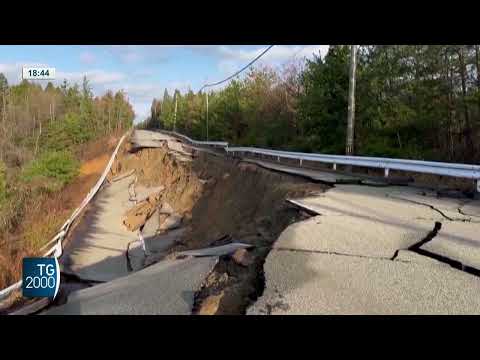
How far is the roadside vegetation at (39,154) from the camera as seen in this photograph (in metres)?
16.4

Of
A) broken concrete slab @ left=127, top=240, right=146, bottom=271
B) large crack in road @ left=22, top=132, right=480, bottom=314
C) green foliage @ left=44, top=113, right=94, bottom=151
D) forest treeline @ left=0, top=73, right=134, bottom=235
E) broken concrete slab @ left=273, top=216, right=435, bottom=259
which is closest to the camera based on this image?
large crack in road @ left=22, top=132, right=480, bottom=314

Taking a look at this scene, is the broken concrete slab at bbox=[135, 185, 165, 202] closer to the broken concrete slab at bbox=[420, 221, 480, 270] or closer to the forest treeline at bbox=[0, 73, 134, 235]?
the forest treeline at bbox=[0, 73, 134, 235]

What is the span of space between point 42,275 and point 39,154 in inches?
1690

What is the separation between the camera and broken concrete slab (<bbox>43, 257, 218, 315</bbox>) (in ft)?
11.7

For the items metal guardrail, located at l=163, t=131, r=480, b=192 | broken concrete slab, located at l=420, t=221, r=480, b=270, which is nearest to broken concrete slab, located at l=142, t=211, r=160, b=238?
metal guardrail, located at l=163, t=131, r=480, b=192

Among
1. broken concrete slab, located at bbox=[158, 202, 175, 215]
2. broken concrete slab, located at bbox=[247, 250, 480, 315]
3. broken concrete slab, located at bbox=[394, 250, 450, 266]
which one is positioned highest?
broken concrete slab, located at bbox=[394, 250, 450, 266]

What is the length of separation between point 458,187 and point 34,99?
51.4m

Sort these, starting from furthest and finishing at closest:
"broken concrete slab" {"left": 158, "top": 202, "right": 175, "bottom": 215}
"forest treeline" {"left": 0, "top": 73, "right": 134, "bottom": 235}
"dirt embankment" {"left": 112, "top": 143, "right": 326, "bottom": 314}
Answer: "forest treeline" {"left": 0, "top": 73, "right": 134, "bottom": 235} → "broken concrete slab" {"left": 158, "top": 202, "right": 175, "bottom": 215} → "dirt embankment" {"left": 112, "top": 143, "right": 326, "bottom": 314}

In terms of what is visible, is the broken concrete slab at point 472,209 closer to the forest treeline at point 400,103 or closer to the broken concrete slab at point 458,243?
the broken concrete slab at point 458,243

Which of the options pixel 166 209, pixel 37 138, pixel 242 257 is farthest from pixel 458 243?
pixel 37 138

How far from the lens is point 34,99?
A: 48.2m

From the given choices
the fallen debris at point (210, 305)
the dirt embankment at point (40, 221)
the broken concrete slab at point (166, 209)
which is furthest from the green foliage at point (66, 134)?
the fallen debris at point (210, 305)

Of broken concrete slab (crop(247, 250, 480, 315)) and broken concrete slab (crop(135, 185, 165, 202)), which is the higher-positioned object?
broken concrete slab (crop(247, 250, 480, 315))

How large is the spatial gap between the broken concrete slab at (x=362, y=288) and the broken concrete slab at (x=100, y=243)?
25.0 feet
